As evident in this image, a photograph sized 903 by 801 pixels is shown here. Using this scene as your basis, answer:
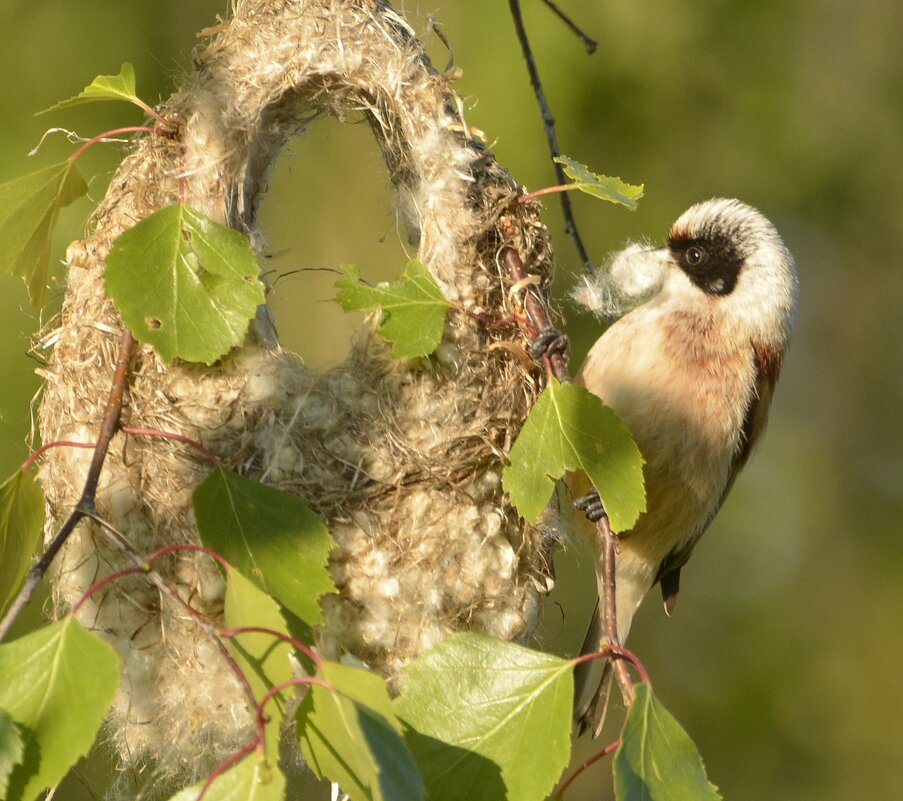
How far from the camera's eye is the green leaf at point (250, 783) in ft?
5.19

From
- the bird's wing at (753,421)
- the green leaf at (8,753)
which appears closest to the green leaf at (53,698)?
the green leaf at (8,753)

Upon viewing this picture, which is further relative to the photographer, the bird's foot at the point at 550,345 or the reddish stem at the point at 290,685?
the bird's foot at the point at 550,345

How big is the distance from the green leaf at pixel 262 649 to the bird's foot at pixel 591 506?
149 cm

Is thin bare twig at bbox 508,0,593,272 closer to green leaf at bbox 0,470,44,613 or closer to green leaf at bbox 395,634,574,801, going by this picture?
green leaf at bbox 395,634,574,801

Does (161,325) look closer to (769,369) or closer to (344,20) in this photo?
(344,20)

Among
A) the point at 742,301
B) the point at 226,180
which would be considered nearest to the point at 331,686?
the point at 226,180

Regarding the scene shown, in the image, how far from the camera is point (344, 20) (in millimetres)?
2750

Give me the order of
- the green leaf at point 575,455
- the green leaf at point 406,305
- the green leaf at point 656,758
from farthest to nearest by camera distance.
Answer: the green leaf at point 406,305
the green leaf at point 575,455
the green leaf at point 656,758

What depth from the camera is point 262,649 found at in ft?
5.52

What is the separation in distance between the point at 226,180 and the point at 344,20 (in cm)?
48

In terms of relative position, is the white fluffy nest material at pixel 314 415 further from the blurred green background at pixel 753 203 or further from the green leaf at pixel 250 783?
the blurred green background at pixel 753 203

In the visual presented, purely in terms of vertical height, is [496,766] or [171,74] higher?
[171,74]

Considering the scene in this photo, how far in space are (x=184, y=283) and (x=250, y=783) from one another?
0.95 m

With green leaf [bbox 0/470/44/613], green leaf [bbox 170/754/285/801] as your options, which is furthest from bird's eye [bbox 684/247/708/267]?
green leaf [bbox 170/754/285/801]
